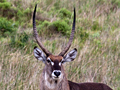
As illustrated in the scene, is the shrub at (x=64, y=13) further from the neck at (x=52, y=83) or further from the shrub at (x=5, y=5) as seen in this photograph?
the neck at (x=52, y=83)

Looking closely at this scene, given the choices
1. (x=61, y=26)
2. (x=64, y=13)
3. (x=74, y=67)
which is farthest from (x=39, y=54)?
(x=64, y=13)

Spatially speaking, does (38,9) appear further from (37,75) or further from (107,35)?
(37,75)

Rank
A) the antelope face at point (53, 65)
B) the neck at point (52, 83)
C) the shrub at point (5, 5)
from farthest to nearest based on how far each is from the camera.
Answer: the shrub at point (5, 5)
the neck at point (52, 83)
the antelope face at point (53, 65)

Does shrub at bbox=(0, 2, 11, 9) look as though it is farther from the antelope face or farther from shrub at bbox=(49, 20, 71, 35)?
the antelope face

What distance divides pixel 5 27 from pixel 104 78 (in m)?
3.72

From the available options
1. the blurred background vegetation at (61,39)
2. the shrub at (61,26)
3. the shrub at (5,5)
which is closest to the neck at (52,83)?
the blurred background vegetation at (61,39)

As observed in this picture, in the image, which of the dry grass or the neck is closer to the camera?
the neck

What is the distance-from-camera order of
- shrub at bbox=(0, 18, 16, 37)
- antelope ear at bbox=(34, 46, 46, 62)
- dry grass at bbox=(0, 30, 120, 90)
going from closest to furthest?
antelope ear at bbox=(34, 46, 46, 62)
dry grass at bbox=(0, 30, 120, 90)
shrub at bbox=(0, 18, 16, 37)

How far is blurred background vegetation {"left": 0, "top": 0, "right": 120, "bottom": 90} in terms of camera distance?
6090 millimetres

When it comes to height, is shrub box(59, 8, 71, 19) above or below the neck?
above

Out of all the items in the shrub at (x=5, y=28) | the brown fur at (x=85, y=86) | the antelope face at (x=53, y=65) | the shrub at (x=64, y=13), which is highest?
the shrub at (x=64, y=13)

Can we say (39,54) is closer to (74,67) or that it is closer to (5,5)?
(74,67)

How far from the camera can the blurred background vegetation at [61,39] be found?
20.0ft

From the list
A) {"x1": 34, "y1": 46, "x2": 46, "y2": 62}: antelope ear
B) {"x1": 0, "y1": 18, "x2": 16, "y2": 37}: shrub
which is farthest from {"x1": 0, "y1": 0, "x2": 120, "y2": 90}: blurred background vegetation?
{"x1": 34, "y1": 46, "x2": 46, "y2": 62}: antelope ear
